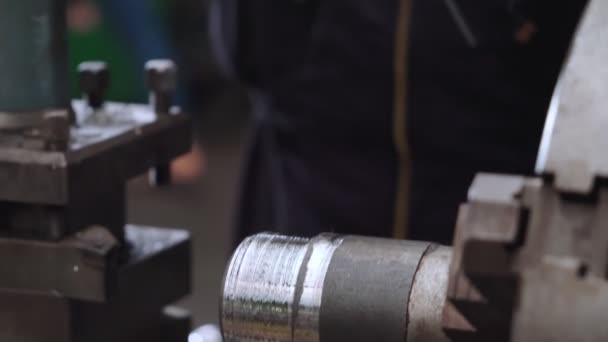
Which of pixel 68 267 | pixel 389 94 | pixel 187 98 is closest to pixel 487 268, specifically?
pixel 68 267

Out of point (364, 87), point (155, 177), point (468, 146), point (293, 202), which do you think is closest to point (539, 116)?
point (468, 146)

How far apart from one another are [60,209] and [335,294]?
0.21 metres

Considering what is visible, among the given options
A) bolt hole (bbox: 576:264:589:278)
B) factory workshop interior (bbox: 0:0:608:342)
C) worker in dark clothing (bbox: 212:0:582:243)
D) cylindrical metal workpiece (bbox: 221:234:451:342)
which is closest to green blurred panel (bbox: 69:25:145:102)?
factory workshop interior (bbox: 0:0:608:342)

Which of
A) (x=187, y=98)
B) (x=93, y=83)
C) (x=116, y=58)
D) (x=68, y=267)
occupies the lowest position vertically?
(x=187, y=98)

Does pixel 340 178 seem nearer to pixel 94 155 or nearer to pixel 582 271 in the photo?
pixel 94 155

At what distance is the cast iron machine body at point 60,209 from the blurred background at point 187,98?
2.28m

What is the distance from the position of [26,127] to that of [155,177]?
156 mm

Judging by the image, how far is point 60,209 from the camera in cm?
67

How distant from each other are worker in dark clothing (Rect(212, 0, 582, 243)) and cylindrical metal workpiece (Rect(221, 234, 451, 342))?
677 millimetres

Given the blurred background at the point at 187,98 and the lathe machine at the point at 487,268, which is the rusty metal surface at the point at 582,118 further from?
the blurred background at the point at 187,98

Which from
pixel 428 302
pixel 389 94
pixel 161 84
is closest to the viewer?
pixel 428 302

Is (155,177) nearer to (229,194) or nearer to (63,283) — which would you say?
(63,283)

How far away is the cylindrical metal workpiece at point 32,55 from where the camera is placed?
0.69 metres

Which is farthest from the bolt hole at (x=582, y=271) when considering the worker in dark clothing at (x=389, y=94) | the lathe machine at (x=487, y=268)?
the worker in dark clothing at (x=389, y=94)
